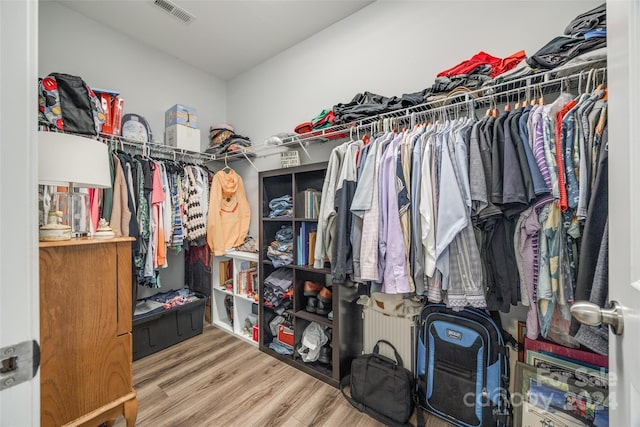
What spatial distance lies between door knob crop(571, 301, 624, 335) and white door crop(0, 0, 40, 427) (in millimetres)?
950

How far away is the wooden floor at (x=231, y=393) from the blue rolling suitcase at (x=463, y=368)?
0.16m

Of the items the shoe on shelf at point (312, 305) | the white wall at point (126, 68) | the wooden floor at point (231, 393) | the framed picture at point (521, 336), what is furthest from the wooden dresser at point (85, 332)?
the framed picture at point (521, 336)

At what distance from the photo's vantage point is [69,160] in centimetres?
115

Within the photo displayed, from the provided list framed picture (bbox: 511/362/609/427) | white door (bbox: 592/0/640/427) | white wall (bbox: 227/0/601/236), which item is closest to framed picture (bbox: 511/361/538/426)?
framed picture (bbox: 511/362/609/427)

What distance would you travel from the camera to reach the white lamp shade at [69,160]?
1.10m

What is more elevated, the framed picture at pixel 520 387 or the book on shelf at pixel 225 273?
the book on shelf at pixel 225 273

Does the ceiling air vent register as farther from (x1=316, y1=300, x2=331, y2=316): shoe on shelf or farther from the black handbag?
the black handbag

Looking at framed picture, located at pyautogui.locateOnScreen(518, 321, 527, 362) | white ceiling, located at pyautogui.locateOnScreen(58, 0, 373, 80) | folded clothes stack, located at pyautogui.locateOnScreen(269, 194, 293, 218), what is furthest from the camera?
folded clothes stack, located at pyautogui.locateOnScreen(269, 194, 293, 218)

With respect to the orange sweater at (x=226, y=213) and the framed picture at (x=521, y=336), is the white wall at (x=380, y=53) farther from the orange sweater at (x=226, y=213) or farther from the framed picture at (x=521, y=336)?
the framed picture at (x=521, y=336)

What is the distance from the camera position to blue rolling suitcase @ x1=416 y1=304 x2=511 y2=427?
1.29m

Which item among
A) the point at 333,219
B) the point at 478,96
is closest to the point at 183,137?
the point at 333,219

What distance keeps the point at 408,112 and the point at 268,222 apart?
1389mm

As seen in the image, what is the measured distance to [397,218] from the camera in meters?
1.32

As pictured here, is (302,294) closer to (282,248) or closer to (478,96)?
(282,248)
